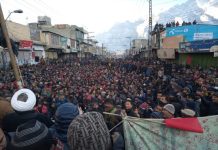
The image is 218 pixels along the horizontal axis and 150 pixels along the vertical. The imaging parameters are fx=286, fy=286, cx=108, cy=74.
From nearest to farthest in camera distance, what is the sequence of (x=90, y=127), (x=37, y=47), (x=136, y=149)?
(x=90, y=127) → (x=136, y=149) → (x=37, y=47)

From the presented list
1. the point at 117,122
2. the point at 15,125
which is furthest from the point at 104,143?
the point at 117,122

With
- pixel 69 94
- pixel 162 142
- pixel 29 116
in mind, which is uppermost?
pixel 29 116

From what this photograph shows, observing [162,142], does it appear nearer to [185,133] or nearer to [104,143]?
[185,133]

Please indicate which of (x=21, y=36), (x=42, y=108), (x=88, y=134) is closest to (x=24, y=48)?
(x=21, y=36)

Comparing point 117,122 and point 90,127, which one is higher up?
point 90,127

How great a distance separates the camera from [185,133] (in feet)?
12.7

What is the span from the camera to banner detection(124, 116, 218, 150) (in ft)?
12.7

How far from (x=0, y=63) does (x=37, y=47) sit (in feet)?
41.8

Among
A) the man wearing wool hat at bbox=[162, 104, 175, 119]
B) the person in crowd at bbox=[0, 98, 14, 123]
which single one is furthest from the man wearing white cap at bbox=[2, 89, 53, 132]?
the man wearing wool hat at bbox=[162, 104, 175, 119]

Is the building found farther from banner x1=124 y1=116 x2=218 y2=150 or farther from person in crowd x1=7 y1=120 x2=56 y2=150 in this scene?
person in crowd x1=7 y1=120 x2=56 y2=150

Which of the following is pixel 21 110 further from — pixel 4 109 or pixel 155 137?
pixel 155 137

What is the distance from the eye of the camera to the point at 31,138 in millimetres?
2750

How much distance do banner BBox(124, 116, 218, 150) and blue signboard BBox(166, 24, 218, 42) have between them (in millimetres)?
29832

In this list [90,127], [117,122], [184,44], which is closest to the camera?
[90,127]
